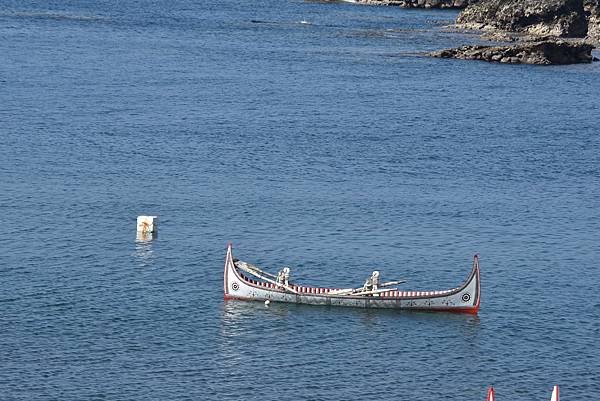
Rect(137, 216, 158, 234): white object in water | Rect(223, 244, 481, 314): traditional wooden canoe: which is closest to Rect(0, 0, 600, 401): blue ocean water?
Rect(223, 244, 481, 314): traditional wooden canoe

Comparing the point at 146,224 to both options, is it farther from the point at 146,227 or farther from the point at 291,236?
the point at 291,236

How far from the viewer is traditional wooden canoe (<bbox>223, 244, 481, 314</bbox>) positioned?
91.9 m

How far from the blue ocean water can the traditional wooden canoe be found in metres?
0.82

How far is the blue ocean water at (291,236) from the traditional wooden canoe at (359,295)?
32.2 inches

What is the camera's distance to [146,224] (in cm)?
10694

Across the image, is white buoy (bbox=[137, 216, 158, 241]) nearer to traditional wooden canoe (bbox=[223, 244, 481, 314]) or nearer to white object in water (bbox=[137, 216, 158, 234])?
white object in water (bbox=[137, 216, 158, 234])

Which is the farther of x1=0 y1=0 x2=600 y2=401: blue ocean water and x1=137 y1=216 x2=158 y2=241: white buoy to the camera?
x1=137 y1=216 x2=158 y2=241: white buoy

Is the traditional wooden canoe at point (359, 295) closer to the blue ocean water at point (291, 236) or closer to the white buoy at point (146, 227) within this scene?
the blue ocean water at point (291, 236)

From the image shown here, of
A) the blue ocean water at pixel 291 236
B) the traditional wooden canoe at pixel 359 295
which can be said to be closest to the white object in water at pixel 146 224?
the blue ocean water at pixel 291 236

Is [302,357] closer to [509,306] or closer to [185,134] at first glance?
[509,306]

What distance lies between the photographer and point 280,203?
390 feet

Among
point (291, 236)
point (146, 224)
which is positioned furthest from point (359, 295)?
point (146, 224)

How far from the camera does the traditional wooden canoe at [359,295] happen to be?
91.9 m

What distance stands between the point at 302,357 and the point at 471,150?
6838cm
